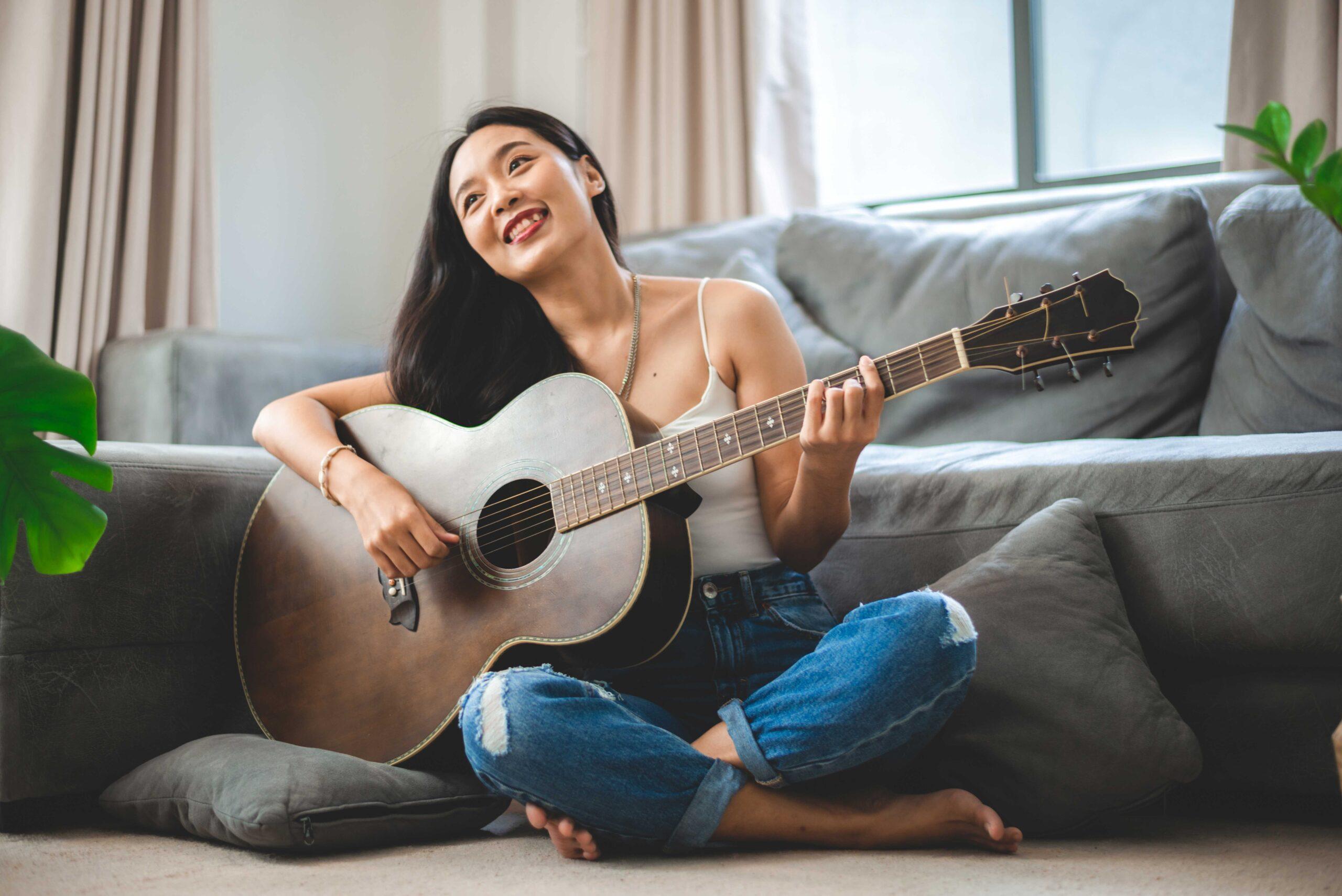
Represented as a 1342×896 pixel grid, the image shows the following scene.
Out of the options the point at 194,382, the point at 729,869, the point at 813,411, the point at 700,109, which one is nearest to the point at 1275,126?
the point at 813,411

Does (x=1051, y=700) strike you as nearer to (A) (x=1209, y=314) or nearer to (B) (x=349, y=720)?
(B) (x=349, y=720)

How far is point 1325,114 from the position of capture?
6.64ft

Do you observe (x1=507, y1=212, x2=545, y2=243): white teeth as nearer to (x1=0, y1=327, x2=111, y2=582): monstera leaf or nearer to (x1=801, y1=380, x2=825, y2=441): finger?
(x1=801, y1=380, x2=825, y2=441): finger

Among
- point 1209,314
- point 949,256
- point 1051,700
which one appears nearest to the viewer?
point 1051,700

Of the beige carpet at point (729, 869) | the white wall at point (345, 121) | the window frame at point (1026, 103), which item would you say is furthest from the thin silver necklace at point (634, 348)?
the window frame at point (1026, 103)

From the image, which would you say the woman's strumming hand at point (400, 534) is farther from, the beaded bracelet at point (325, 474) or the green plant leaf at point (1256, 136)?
the green plant leaf at point (1256, 136)

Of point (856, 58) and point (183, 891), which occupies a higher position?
point (856, 58)

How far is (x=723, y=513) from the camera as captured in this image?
1.21 metres

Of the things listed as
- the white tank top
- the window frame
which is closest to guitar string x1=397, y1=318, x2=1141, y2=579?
the white tank top

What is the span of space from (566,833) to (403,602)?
1.10 feet

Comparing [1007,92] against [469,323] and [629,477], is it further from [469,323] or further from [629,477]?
[629,477]

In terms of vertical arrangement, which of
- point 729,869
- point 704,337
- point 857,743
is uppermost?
point 704,337

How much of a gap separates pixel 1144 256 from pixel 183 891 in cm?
150

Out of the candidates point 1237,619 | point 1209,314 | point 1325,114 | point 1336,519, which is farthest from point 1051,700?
point 1325,114
